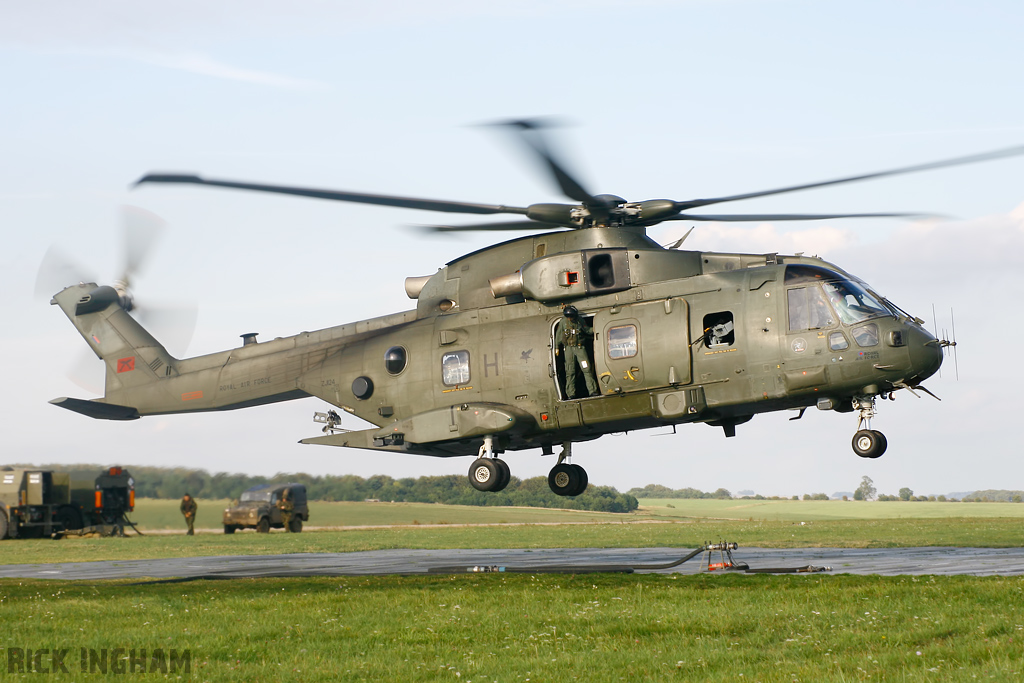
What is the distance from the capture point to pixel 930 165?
17.8 m

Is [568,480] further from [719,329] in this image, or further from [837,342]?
[837,342]

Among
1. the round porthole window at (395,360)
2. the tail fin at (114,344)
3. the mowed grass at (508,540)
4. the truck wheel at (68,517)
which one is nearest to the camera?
the round porthole window at (395,360)

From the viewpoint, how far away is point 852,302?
65.4 ft

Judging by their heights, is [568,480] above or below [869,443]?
below

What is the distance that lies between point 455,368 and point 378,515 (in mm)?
16366

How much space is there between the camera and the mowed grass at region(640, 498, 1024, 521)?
196ft

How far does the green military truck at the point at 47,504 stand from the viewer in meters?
38.1

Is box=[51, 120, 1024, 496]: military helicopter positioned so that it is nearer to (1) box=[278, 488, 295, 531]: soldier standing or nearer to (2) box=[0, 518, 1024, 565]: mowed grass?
(2) box=[0, 518, 1024, 565]: mowed grass

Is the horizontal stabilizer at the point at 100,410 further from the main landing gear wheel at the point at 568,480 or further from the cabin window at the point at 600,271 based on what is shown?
the cabin window at the point at 600,271

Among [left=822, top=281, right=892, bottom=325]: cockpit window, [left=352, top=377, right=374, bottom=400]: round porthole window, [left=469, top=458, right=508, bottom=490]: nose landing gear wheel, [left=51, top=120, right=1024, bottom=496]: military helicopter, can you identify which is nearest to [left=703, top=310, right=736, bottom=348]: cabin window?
[left=51, top=120, right=1024, bottom=496]: military helicopter

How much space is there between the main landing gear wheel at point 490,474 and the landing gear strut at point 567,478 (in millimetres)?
1955

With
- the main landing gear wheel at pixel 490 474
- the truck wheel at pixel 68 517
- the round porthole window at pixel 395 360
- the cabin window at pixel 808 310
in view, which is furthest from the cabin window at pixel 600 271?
the truck wheel at pixel 68 517

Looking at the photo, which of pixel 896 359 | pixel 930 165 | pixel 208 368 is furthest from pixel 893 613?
pixel 208 368

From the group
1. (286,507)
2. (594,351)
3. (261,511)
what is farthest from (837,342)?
(261,511)
